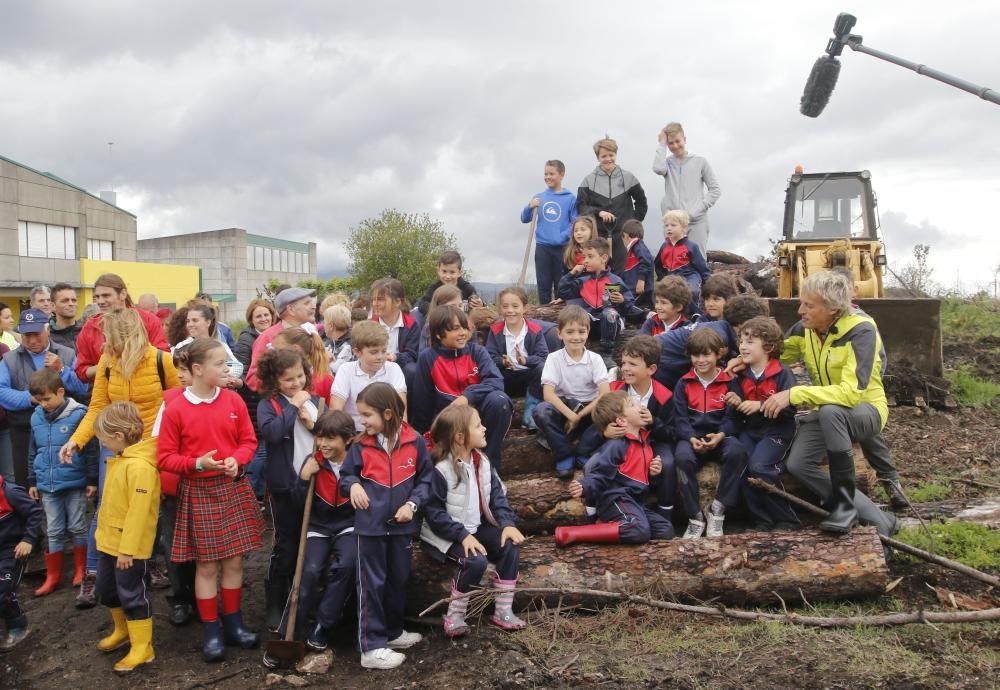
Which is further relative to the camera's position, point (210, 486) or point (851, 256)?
point (851, 256)

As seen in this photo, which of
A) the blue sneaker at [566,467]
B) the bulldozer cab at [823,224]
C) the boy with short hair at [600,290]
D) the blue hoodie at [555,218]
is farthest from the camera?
the bulldozer cab at [823,224]

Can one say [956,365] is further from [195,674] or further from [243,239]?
[243,239]

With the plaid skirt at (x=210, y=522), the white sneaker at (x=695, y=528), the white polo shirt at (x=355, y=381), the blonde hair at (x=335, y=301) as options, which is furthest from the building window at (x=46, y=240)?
the white sneaker at (x=695, y=528)

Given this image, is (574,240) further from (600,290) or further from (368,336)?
(368,336)

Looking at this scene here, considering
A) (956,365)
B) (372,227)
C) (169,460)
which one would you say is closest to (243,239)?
(372,227)

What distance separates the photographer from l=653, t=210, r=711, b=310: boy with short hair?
28.9ft

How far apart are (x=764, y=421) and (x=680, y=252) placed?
3.84 m

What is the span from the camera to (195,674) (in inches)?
177

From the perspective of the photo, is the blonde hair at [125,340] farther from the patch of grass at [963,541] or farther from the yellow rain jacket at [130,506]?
the patch of grass at [963,541]

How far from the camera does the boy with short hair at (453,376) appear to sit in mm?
5750

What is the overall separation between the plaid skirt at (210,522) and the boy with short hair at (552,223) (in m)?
5.81

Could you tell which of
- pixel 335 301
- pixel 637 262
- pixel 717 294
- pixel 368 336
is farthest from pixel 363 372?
pixel 637 262

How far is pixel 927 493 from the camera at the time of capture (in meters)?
6.73

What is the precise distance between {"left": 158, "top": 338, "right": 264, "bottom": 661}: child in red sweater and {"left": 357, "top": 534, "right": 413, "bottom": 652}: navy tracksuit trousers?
0.81 metres
